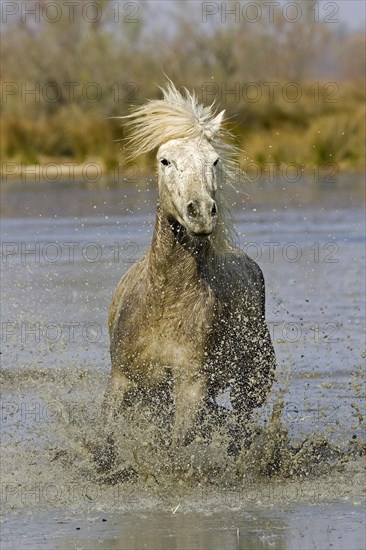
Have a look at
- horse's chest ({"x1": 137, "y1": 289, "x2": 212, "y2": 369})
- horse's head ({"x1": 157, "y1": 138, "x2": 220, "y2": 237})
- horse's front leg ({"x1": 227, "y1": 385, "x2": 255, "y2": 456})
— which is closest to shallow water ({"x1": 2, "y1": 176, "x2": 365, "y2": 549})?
horse's front leg ({"x1": 227, "y1": 385, "x2": 255, "y2": 456})

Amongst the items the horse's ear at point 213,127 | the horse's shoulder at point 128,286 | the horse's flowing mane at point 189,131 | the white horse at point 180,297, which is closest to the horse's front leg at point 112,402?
the white horse at point 180,297

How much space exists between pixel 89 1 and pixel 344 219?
3261 centimetres

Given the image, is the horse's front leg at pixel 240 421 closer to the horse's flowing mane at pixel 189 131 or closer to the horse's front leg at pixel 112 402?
the horse's front leg at pixel 112 402

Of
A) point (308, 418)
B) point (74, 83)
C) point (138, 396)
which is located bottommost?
point (308, 418)

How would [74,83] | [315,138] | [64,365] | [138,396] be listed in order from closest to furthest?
[138,396]
[64,365]
[315,138]
[74,83]

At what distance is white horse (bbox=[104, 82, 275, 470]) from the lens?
634cm

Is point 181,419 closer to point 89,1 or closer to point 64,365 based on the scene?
point 64,365

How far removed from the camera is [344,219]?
1917 centimetres

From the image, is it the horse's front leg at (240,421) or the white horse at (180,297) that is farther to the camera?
the horse's front leg at (240,421)

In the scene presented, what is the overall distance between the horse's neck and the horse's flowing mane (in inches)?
8.7

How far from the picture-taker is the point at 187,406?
6.39 meters

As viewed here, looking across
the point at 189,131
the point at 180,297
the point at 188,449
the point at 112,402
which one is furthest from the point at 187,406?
the point at 189,131

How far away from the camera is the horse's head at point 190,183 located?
19.3ft

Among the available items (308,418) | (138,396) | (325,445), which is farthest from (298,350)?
(138,396)
